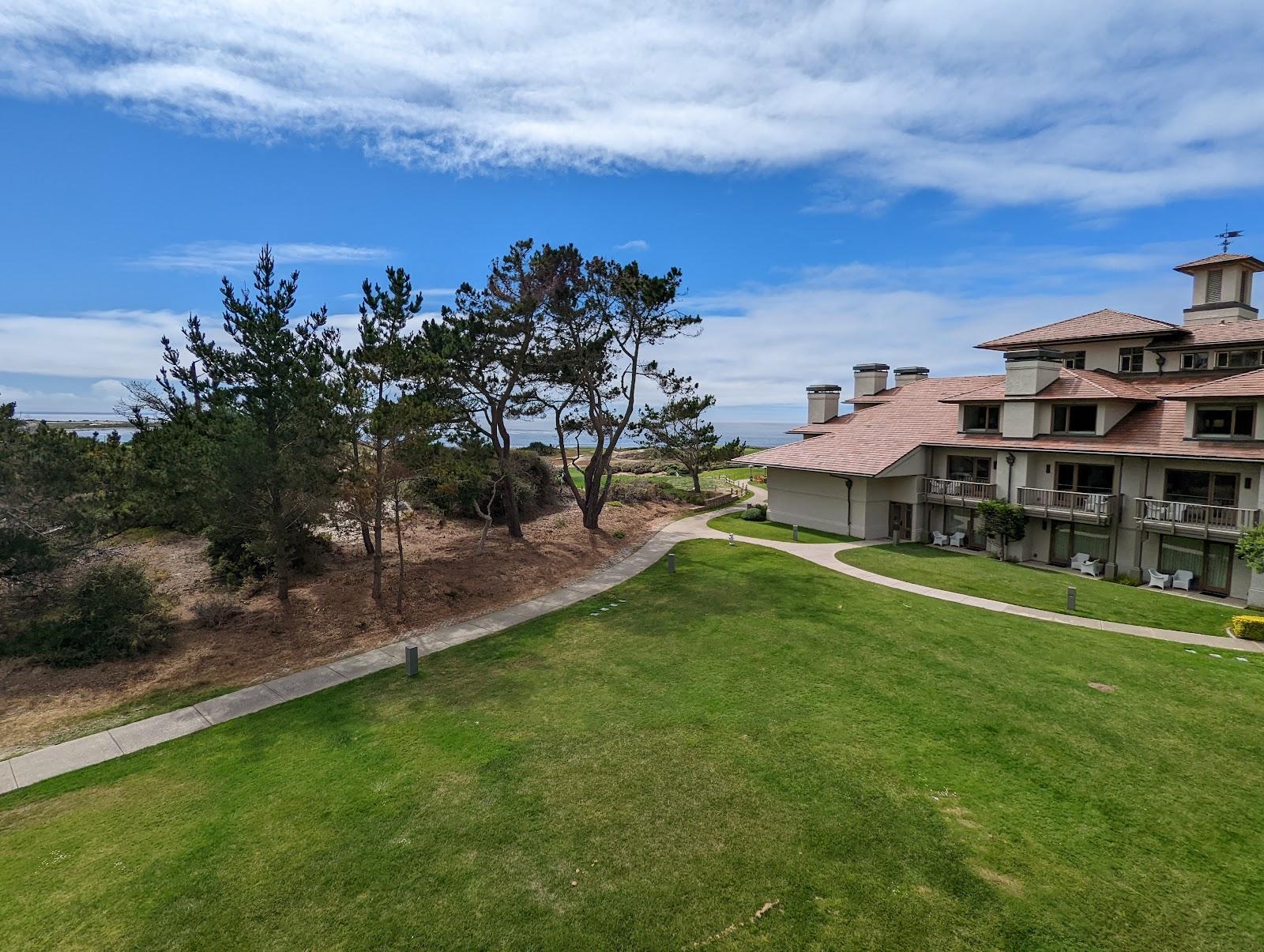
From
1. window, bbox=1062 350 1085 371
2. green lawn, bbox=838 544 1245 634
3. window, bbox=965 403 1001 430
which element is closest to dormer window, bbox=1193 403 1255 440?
green lawn, bbox=838 544 1245 634

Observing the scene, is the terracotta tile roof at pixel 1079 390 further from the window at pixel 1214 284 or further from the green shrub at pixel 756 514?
the green shrub at pixel 756 514

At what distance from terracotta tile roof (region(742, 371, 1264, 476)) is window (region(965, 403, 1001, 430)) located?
0.68m

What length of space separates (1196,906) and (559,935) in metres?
7.53

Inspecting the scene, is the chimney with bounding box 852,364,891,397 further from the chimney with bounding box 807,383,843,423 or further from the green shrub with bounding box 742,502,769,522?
the green shrub with bounding box 742,502,769,522

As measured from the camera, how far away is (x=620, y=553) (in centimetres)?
2698

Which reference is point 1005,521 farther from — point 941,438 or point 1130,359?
point 1130,359

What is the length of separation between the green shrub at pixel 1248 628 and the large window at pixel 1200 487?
5941mm

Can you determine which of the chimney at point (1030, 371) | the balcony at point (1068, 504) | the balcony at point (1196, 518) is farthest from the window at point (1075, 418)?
the balcony at point (1196, 518)

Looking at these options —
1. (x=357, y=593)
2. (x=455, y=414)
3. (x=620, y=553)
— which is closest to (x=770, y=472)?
(x=620, y=553)

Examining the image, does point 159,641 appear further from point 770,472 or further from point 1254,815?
point 770,472

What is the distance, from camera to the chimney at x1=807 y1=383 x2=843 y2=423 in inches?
1547

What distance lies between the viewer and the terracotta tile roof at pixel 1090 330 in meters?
26.4

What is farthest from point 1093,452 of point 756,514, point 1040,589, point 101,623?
point 101,623

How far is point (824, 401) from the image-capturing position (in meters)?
39.3
